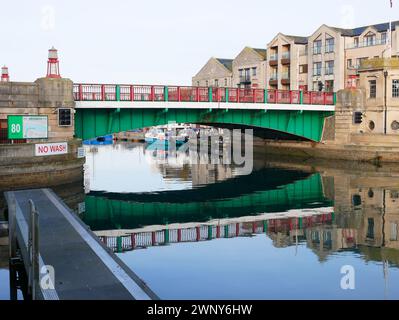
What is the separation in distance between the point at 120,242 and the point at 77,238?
15.7ft

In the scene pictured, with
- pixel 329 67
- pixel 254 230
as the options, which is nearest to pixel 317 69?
pixel 329 67

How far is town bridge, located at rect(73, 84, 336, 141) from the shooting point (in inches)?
1433

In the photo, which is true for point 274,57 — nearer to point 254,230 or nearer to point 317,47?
point 317,47

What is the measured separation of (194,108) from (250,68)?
47334mm

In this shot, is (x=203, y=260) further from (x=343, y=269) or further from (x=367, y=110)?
(x=367, y=110)

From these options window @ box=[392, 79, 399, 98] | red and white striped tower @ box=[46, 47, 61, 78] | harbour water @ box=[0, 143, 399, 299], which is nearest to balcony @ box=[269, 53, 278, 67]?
window @ box=[392, 79, 399, 98]

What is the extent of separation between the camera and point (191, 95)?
133 feet

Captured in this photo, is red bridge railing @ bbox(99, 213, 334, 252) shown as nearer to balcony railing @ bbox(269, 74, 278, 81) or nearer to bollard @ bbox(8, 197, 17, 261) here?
bollard @ bbox(8, 197, 17, 261)

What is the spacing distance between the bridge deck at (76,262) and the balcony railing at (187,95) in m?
17.3

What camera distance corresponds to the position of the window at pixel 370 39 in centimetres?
6767

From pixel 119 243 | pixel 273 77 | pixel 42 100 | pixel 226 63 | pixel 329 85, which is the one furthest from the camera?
pixel 226 63

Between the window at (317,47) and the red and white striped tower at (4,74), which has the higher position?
the window at (317,47)

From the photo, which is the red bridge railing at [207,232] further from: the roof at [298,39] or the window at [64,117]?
the roof at [298,39]

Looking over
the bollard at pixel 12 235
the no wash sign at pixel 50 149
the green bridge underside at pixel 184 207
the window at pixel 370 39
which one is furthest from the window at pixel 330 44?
the bollard at pixel 12 235
